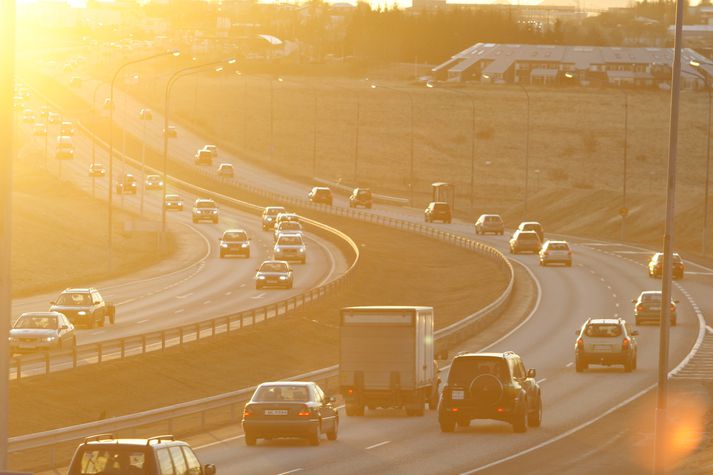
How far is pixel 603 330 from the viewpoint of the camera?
49.9m

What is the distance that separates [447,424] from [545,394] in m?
9.91

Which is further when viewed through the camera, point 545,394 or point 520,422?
point 545,394

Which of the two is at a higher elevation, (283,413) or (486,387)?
(486,387)

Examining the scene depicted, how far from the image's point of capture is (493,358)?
34.4 metres

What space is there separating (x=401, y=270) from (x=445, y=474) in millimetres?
62369

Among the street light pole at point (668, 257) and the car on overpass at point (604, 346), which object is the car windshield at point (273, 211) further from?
the street light pole at point (668, 257)

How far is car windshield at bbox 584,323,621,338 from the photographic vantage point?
50.0 meters

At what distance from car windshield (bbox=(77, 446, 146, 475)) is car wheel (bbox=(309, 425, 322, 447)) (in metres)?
14.4

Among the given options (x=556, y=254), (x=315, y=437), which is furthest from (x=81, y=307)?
(x=556, y=254)

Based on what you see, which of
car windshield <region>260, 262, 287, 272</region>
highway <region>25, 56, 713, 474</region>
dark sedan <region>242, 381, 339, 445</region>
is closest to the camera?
highway <region>25, 56, 713, 474</region>

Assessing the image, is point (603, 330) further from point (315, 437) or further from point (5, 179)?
point (5, 179)

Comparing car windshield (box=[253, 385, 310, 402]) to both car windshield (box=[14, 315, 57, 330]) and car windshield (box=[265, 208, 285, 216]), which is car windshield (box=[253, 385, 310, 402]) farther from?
car windshield (box=[265, 208, 285, 216])

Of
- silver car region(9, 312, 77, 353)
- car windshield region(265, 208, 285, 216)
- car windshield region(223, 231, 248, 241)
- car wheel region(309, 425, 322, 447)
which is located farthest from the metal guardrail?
car windshield region(265, 208, 285, 216)

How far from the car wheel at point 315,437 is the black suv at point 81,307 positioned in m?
25.8
